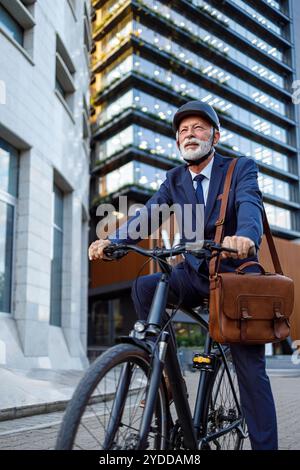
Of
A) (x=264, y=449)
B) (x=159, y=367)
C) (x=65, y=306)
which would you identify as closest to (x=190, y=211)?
(x=159, y=367)

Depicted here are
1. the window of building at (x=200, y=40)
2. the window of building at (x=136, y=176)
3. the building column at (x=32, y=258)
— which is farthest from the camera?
the window of building at (x=200, y=40)

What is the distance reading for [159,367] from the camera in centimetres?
226

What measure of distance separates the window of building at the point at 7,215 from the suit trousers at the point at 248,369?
32.7 feet

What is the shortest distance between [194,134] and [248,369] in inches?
51.5

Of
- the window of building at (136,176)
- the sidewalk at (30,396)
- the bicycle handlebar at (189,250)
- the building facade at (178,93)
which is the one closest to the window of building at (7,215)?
the sidewalk at (30,396)

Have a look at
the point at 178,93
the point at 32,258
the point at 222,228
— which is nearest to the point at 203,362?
the point at 222,228

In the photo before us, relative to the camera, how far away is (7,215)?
40.9 feet

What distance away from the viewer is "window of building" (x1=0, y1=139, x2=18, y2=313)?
12.2 metres

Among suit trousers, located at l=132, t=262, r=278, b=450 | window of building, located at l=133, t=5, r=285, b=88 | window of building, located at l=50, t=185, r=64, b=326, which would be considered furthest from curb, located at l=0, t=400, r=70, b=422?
Result: window of building, located at l=133, t=5, r=285, b=88

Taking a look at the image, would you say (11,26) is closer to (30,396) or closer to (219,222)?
(30,396)

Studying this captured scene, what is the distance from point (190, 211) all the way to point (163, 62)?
131 feet

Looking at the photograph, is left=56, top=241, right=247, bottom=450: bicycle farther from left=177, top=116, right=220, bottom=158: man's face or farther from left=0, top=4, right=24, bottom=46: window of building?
left=0, top=4, right=24, bottom=46: window of building

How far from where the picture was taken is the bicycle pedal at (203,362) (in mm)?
2973

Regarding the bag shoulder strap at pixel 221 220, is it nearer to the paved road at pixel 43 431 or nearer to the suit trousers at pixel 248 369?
the suit trousers at pixel 248 369
